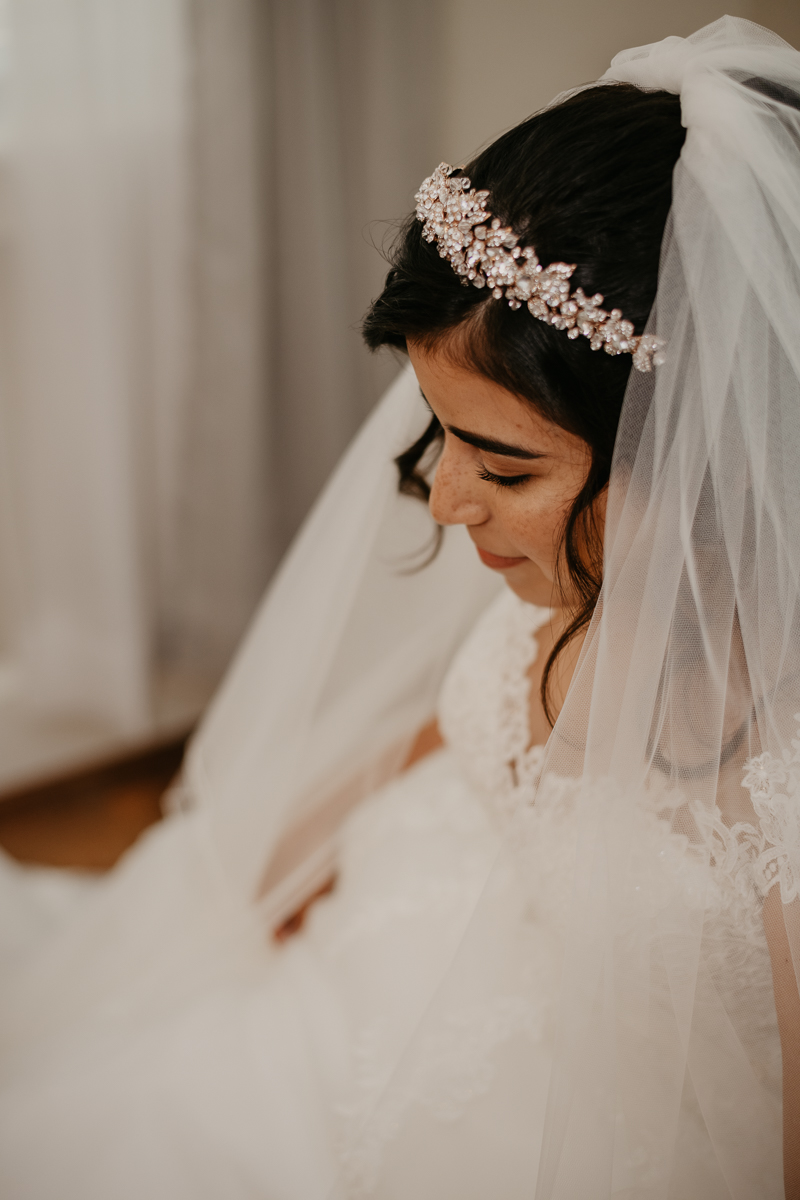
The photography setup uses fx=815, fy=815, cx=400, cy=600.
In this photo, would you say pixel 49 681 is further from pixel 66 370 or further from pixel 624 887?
pixel 624 887

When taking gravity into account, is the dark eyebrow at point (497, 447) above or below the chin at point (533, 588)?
above

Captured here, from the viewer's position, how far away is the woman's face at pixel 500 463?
63 centimetres

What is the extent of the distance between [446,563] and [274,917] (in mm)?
530

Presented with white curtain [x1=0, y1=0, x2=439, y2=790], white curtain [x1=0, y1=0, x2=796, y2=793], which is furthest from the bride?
white curtain [x1=0, y1=0, x2=439, y2=790]

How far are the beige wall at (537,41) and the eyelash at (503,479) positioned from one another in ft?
1.25

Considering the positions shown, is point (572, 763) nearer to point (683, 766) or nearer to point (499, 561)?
point (683, 766)

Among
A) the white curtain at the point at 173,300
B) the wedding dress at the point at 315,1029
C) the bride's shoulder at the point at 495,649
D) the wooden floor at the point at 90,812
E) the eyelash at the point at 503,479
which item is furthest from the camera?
the wooden floor at the point at 90,812

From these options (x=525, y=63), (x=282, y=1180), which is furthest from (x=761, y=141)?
(x=282, y=1180)

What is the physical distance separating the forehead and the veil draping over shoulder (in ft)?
0.18

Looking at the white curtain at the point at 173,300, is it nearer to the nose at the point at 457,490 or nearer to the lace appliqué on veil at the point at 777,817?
the nose at the point at 457,490

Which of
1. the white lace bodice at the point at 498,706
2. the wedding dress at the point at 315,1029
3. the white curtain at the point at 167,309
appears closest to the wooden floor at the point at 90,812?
the white curtain at the point at 167,309

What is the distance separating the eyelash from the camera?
0.67m

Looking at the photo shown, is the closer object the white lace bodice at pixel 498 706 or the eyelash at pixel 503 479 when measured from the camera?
the eyelash at pixel 503 479

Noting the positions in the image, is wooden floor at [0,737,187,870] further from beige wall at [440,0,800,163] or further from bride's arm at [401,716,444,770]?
beige wall at [440,0,800,163]
